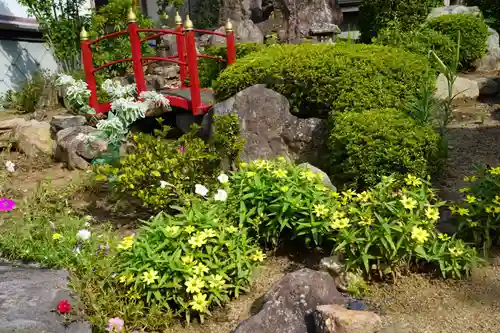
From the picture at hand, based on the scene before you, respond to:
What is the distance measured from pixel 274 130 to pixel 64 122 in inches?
151

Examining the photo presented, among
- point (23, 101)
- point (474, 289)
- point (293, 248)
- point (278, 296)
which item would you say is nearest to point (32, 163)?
point (23, 101)

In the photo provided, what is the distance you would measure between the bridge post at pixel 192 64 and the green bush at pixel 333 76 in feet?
2.49

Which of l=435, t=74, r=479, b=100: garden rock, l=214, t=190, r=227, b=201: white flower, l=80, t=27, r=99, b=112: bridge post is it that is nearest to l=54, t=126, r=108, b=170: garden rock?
l=80, t=27, r=99, b=112: bridge post

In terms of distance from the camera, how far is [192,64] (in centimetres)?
625

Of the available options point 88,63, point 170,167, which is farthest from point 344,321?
point 88,63

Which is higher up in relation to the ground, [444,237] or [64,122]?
[64,122]

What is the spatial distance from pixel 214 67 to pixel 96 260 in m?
5.52

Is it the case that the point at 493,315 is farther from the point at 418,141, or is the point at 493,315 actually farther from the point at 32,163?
the point at 32,163

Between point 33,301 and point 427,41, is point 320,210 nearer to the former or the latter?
point 33,301

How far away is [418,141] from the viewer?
13.1 ft

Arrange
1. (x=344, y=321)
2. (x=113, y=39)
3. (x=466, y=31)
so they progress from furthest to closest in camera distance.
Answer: (x=113, y=39), (x=466, y=31), (x=344, y=321)

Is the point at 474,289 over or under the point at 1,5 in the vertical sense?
under

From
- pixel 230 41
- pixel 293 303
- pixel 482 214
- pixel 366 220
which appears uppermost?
pixel 230 41

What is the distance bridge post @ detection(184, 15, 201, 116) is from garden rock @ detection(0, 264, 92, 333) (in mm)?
3646
